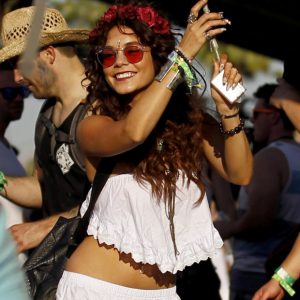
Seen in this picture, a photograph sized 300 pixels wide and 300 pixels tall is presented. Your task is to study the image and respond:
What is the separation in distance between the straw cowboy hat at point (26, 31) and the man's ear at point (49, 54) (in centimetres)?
3

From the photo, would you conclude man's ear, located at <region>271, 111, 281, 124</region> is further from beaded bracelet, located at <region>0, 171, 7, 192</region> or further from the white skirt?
the white skirt

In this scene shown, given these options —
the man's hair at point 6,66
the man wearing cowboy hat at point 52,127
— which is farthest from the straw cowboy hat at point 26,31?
the man's hair at point 6,66

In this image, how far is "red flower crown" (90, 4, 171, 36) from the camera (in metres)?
3.68

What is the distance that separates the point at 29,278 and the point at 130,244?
0.47 m

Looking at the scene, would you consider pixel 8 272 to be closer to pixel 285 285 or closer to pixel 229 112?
pixel 229 112

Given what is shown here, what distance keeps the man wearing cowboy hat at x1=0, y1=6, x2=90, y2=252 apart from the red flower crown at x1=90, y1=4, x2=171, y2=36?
64cm

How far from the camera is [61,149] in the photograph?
4.28m

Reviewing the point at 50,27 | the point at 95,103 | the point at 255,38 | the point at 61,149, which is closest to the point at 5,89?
the point at 50,27

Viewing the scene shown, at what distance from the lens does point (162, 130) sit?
12.2 feet

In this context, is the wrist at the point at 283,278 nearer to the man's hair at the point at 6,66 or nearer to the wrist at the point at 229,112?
the wrist at the point at 229,112

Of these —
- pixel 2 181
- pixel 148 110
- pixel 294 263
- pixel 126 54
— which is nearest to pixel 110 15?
pixel 126 54

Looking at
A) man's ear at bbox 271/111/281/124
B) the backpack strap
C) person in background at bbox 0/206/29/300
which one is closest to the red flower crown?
the backpack strap

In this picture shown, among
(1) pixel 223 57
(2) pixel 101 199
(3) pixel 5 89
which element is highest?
(1) pixel 223 57

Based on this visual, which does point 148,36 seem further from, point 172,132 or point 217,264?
point 217,264
